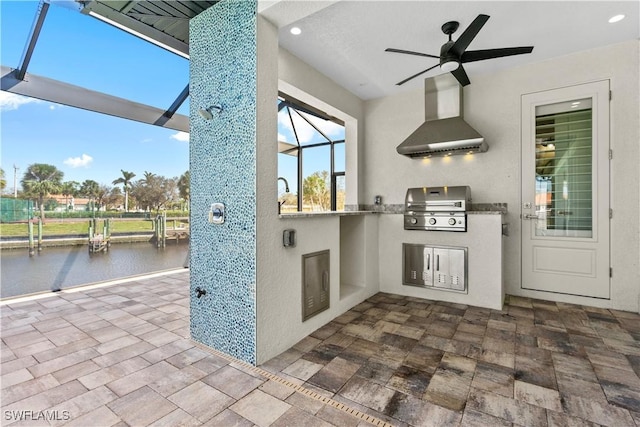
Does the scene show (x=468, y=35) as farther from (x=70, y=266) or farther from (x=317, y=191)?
(x=70, y=266)

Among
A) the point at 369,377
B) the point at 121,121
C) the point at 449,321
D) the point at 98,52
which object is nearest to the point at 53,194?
the point at 121,121

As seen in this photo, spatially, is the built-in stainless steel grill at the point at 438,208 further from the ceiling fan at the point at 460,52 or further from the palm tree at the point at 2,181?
the palm tree at the point at 2,181

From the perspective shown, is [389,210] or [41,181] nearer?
[41,181]

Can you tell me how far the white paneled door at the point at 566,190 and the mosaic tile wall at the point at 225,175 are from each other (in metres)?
3.40

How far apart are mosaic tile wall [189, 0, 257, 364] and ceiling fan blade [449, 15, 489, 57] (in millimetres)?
1650

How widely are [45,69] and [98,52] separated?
604 mm

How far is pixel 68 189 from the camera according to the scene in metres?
3.62

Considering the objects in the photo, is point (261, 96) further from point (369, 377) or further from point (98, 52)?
point (98, 52)

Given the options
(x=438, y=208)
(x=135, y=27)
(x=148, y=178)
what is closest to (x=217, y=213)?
(x=135, y=27)

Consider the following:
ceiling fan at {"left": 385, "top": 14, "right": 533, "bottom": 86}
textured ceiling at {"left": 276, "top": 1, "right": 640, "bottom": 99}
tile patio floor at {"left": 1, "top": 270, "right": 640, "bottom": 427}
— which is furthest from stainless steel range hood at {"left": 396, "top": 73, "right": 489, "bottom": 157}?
tile patio floor at {"left": 1, "top": 270, "right": 640, "bottom": 427}

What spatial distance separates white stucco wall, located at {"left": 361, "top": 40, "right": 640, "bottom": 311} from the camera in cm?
305

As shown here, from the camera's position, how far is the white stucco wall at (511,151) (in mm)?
3053

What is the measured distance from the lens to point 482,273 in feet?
10.5

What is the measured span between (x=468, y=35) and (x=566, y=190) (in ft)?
7.74
